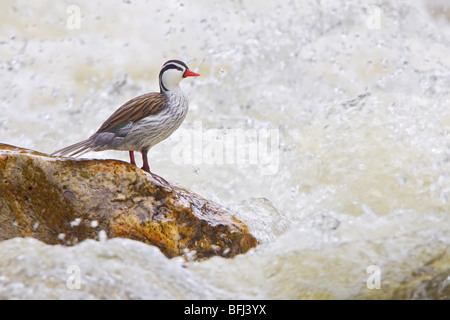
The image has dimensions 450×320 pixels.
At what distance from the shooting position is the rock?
512 cm

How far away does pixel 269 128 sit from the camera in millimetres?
9305

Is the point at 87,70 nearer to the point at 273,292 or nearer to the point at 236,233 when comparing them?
the point at 236,233

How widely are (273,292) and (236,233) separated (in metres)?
0.88

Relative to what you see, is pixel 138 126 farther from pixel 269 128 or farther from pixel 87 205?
pixel 269 128

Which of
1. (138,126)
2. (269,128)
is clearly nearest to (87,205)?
(138,126)

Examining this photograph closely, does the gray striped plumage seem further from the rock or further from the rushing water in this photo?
the rushing water

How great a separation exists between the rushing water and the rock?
25 cm

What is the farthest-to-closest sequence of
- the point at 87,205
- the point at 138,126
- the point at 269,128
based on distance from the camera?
the point at 269,128
the point at 138,126
the point at 87,205

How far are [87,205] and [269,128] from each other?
460 centimetres

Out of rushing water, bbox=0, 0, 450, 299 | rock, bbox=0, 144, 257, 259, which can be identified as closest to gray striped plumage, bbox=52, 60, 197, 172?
rock, bbox=0, 144, 257, 259

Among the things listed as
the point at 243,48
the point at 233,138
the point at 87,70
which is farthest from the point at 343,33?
the point at 87,70

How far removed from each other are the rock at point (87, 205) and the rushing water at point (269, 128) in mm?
250

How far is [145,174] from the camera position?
210 inches

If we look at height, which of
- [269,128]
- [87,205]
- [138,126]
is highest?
[269,128]
